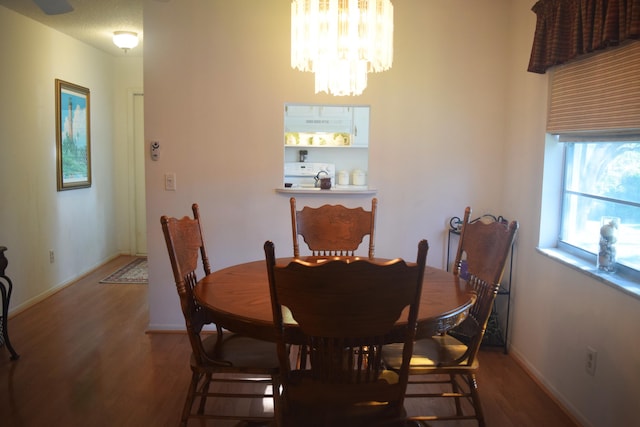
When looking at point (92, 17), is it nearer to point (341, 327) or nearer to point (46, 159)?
point (46, 159)

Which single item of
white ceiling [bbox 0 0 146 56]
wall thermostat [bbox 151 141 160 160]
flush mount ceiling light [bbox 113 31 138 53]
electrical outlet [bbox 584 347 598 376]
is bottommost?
electrical outlet [bbox 584 347 598 376]

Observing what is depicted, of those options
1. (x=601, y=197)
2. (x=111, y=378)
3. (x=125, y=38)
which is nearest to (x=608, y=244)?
(x=601, y=197)

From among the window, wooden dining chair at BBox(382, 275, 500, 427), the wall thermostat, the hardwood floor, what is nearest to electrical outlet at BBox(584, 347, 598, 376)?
the hardwood floor

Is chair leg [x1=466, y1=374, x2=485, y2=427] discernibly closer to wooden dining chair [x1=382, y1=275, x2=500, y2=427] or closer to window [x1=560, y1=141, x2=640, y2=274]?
wooden dining chair [x1=382, y1=275, x2=500, y2=427]

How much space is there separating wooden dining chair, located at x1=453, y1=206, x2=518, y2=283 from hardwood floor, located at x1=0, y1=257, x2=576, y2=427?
0.80 meters

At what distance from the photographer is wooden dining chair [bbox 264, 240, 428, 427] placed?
4.77 ft

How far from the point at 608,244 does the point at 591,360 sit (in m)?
0.54

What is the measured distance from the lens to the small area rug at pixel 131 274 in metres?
5.01

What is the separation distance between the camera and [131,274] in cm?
524

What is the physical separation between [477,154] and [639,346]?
1.79 meters

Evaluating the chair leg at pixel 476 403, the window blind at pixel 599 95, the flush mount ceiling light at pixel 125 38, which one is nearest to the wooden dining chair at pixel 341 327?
the chair leg at pixel 476 403

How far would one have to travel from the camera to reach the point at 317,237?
2.87 meters

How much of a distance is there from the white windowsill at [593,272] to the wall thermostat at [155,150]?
8.33ft

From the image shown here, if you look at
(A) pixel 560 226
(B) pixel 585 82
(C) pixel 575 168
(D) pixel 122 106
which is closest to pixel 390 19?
(B) pixel 585 82
